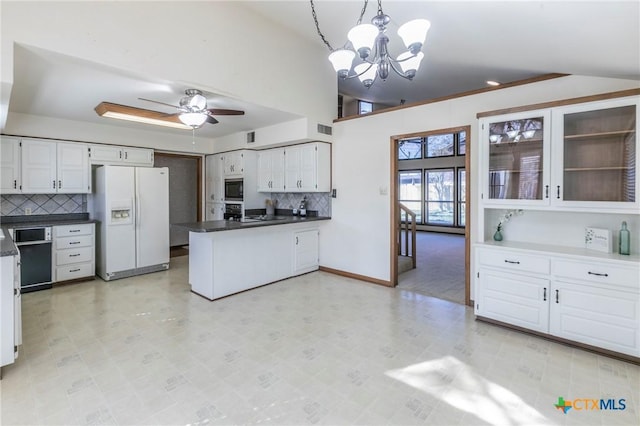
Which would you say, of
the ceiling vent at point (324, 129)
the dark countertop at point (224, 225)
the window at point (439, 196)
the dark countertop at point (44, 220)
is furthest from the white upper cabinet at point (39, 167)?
the window at point (439, 196)

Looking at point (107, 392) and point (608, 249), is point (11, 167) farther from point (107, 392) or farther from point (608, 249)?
point (608, 249)

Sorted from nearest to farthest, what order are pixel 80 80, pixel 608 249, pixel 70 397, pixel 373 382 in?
pixel 70 397 → pixel 373 382 → pixel 608 249 → pixel 80 80

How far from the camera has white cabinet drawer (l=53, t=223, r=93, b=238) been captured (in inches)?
173

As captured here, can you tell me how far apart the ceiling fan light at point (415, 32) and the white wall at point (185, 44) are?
7.41 ft

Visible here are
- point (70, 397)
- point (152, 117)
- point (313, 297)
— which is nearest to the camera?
point (70, 397)

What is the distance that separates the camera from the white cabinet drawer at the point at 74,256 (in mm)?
4432

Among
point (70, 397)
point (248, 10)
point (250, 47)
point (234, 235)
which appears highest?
point (248, 10)

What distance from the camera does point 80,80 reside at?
3.04 metres

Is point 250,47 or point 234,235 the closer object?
point 250,47

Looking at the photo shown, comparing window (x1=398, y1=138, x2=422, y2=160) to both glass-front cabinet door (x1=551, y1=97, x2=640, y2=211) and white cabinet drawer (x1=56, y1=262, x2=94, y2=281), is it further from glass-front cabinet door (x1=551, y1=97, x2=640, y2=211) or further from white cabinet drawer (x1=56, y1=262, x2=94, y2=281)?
white cabinet drawer (x1=56, y1=262, x2=94, y2=281)

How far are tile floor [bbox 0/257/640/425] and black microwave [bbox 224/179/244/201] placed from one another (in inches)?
98.4

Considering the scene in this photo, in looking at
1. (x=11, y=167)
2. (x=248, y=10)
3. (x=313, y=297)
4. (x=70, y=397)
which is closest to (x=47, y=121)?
(x=11, y=167)

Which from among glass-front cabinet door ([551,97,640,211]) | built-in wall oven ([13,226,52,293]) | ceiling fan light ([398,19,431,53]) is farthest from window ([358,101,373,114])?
built-in wall oven ([13,226,52,293])

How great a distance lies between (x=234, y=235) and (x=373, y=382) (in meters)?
2.60
